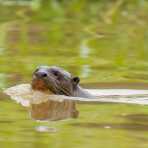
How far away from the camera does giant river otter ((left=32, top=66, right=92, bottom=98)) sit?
10.0 m

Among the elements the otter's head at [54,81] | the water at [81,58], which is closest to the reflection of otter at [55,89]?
the otter's head at [54,81]

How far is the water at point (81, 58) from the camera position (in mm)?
7297

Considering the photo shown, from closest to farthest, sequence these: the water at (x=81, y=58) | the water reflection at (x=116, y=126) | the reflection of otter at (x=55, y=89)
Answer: the water at (x=81, y=58), the water reflection at (x=116, y=126), the reflection of otter at (x=55, y=89)

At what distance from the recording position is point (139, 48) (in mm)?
15031

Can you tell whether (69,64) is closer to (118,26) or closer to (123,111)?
(123,111)

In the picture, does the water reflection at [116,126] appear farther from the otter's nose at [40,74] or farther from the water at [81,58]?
the otter's nose at [40,74]

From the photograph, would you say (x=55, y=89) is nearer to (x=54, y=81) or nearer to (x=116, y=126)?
(x=54, y=81)

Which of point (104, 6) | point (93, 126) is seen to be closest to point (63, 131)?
point (93, 126)

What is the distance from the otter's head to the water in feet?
1.78

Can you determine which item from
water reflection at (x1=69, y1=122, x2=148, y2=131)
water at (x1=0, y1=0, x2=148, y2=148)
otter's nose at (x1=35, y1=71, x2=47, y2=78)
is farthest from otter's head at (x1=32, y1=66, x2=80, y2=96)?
water reflection at (x1=69, y1=122, x2=148, y2=131)

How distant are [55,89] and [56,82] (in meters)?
0.13

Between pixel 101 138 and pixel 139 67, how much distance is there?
5.64 meters

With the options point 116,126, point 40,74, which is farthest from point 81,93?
point 116,126

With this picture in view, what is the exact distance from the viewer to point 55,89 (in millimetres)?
10289
